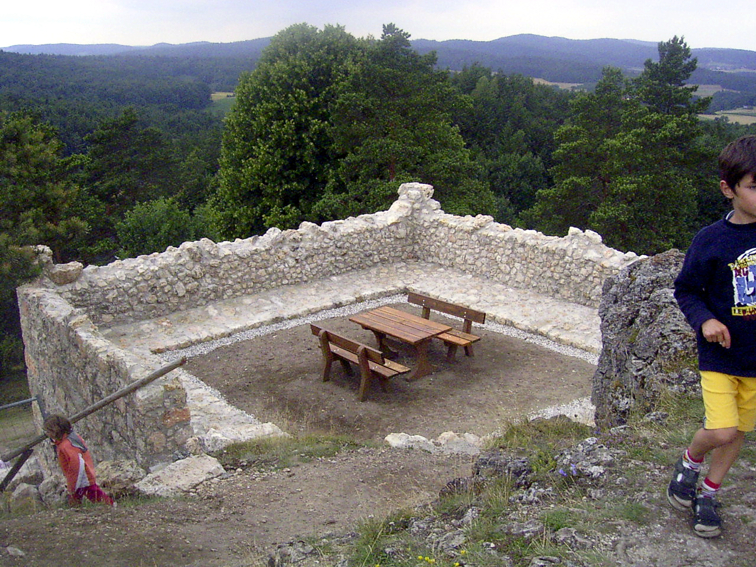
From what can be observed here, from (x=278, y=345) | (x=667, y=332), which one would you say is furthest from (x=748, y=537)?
(x=278, y=345)

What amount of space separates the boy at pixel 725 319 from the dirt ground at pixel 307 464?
1971 millimetres

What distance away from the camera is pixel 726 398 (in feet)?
9.25

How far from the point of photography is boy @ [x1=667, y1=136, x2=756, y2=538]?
9.00 feet

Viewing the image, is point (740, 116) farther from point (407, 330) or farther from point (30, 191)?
point (407, 330)

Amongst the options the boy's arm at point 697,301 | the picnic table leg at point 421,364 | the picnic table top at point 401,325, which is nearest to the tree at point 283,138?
the picnic table top at point 401,325

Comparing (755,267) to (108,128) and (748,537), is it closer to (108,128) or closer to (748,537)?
(748,537)

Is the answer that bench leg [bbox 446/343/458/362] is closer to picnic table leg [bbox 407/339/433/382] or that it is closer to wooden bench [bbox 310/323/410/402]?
A: picnic table leg [bbox 407/339/433/382]

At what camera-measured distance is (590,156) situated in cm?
2762

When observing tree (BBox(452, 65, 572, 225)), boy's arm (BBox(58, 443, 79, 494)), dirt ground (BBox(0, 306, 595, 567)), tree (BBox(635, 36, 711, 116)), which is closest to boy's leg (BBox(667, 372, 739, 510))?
dirt ground (BBox(0, 306, 595, 567))

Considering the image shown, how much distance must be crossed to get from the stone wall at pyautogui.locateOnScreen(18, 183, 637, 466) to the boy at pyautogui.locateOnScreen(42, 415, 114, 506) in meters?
0.82

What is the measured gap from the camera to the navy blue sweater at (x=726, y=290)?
276 centimetres

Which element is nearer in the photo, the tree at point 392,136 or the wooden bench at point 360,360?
the wooden bench at point 360,360

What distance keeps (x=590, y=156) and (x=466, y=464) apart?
24962 millimetres

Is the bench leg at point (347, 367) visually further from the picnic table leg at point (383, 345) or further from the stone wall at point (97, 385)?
the stone wall at point (97, 385)
